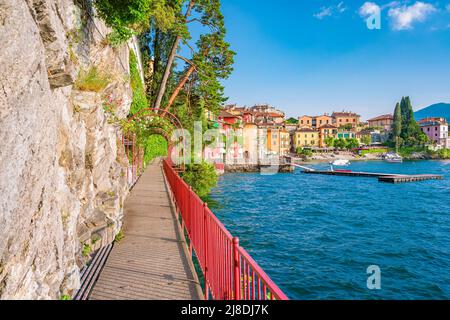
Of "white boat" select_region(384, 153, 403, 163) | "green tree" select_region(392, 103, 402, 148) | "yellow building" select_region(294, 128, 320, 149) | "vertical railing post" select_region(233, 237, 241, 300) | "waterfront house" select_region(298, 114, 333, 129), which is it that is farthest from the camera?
"waterfront house" select_region(298, 114, 333, 129)

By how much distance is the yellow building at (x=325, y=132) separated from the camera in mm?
128375

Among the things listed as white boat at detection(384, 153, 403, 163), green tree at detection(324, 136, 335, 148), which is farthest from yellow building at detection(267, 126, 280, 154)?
white boat at detection(384, 153, 403, 163)

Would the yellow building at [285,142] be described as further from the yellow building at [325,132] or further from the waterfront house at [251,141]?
the waterfront house at [251,141]

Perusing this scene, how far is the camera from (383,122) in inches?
5984

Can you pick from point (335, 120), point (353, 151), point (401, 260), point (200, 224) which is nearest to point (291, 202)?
point (401, 260)

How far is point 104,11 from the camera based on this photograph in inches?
327

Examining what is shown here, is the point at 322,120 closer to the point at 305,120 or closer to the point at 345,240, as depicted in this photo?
the point at 305,120

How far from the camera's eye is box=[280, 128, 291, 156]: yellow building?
109438 millimetres

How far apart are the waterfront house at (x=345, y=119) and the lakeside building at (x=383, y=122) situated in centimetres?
1075

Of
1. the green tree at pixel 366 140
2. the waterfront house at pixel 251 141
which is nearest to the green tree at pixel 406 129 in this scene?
the green tree at pixel 366 140

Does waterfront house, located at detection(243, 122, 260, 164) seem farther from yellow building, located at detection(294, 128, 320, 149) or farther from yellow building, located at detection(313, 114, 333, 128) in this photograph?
yellow building, located at detection(313, 114, 333, 128)

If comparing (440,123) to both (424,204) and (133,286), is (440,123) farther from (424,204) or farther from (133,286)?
(133,286)

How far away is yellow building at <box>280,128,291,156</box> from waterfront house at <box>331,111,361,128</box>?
120 feet

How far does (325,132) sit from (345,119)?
2468 centimetres
